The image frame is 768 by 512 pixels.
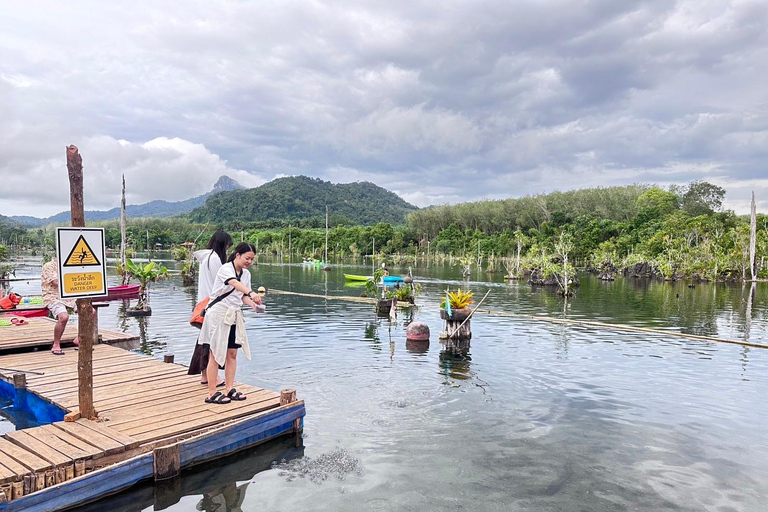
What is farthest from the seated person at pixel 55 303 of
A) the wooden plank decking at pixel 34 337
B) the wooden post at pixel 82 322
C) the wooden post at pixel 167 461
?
the wooden post at pixel 167 461

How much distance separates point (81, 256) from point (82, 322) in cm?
76

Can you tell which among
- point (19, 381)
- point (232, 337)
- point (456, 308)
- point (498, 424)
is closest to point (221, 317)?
point (232, 337)

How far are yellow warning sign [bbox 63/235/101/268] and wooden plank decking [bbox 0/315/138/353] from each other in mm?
5626

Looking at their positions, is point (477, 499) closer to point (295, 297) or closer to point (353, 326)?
point (353, 326)

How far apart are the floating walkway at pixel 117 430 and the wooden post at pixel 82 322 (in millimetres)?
234

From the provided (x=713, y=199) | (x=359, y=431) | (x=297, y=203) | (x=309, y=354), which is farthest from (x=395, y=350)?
(x=297, y=203)

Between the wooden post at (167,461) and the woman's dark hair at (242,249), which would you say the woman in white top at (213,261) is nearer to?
the woman's dark hair at (242,249)

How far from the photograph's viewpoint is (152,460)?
5164 mm

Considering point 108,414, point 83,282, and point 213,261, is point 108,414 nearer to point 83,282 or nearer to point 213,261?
point 83,282

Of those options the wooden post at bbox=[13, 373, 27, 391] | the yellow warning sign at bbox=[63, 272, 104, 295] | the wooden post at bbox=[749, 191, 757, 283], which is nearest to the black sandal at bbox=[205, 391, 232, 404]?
the yellow warning sign at bbox=[63, 272, 104, 295]

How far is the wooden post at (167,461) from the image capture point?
17.0 ft

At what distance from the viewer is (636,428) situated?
24.9 ft

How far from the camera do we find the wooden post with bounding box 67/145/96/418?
5.57 metres

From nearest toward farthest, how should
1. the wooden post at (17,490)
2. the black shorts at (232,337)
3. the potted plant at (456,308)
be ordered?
the wooden post at (17,490) → the black shorts at (232,337) → the potted plant at (456,308)
